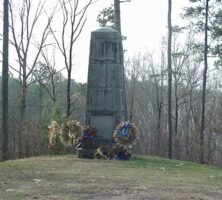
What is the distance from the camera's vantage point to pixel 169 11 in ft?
84.3

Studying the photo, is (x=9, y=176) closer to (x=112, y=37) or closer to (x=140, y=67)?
(x=112, y=37)

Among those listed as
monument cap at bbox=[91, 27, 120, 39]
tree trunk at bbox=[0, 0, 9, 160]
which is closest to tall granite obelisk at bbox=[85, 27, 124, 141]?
monument cap at bbox=[91, 27, 120, 39]

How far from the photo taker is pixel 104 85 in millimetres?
13289

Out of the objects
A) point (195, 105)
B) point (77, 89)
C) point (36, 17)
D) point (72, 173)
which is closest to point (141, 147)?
point (77, 89)

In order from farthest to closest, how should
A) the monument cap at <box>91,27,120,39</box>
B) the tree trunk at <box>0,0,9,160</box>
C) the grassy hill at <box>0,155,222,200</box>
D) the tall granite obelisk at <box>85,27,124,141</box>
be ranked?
1. the tree trunk at <box>0,0,9,160</box>
2. the monument cap at <box>91,27,120,39</box>
3. the tall granite obelisk at <box>85,27,124,141</box>
4. the grassy hill at <box>0,155,222,200</box>

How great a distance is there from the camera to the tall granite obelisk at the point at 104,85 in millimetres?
13281

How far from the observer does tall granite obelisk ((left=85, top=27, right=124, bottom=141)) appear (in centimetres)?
1328

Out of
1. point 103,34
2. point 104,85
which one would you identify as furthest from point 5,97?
point 103,34

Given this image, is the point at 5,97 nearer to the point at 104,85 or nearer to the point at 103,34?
the point at 104,85

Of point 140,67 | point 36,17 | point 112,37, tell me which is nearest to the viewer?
point 112,37

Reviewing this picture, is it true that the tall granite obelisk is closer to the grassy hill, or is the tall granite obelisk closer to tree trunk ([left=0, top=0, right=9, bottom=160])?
the grassy hill

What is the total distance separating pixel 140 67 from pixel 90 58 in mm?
28870

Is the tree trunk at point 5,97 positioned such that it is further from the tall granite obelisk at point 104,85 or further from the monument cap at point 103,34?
the monument cap at point 103,34

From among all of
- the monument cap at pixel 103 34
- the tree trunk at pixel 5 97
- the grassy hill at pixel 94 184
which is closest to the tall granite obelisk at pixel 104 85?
the monument cap at pixel 103 34
